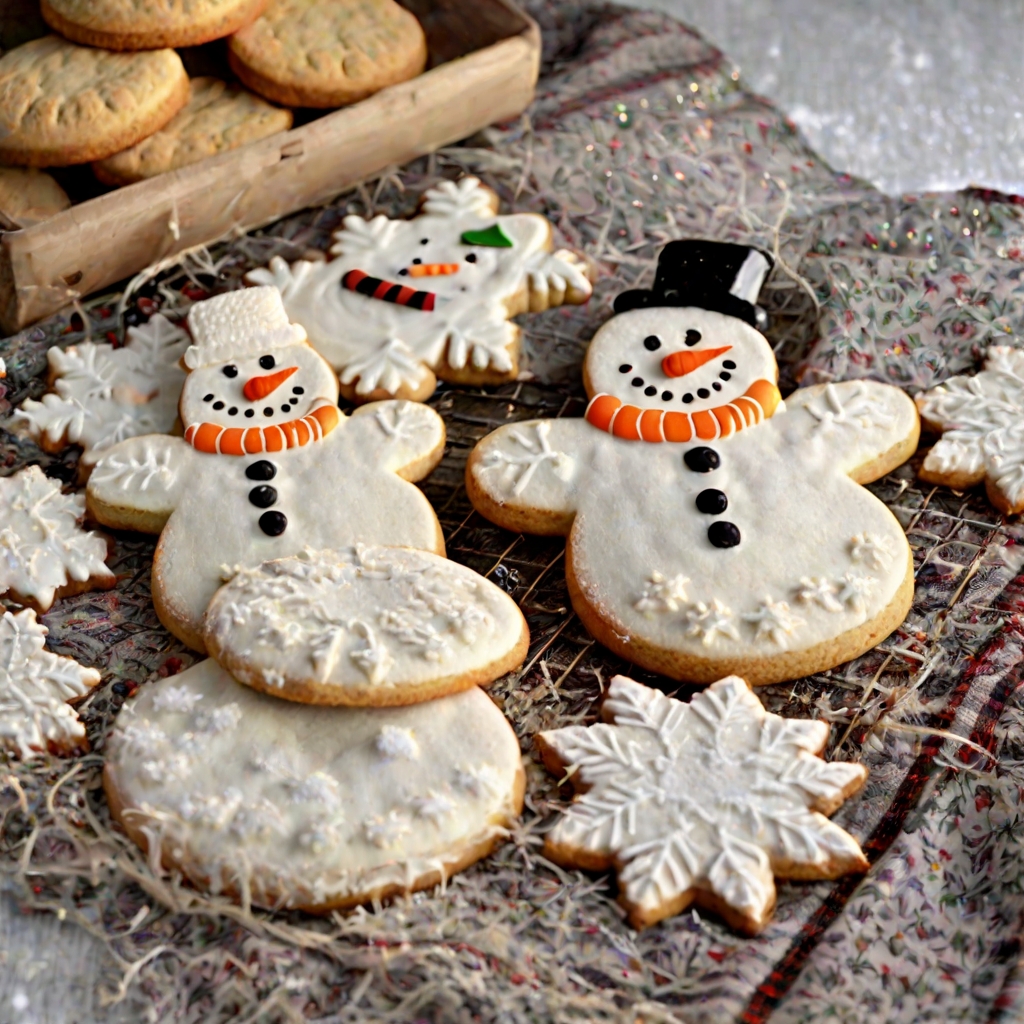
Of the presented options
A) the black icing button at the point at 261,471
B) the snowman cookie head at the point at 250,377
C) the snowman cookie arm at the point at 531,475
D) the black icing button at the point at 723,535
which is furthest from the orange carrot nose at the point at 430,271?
the black icing button at the point at 723,535

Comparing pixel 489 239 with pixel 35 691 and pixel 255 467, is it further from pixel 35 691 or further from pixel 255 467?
pixel 35 691

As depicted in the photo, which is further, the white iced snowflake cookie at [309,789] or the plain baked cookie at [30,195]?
the plain baked cookie at [30,195]

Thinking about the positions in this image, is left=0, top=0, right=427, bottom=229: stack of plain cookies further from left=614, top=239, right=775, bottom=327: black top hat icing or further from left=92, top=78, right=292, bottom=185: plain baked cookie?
left=614, top=239, right=775, bottom=327: black top hat icing

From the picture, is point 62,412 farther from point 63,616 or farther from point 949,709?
Answer: point 949,709

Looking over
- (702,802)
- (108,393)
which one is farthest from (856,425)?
(108,393)

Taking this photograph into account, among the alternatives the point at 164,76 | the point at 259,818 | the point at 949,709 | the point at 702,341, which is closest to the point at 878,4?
the point at 702,341

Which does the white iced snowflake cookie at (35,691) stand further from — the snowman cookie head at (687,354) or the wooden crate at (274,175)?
the snowman cookie head at (687,354)
